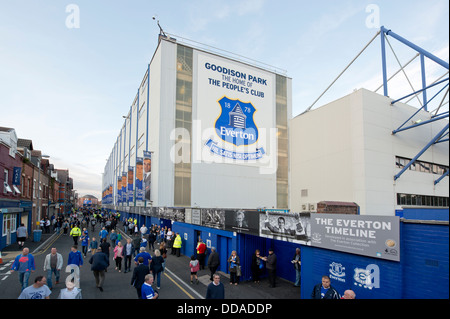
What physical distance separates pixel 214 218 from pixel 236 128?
23.5 metres

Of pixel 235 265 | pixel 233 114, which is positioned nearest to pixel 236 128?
pixel 233 114

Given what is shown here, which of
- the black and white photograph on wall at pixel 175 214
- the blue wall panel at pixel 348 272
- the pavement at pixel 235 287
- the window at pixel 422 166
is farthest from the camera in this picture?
the window at pixel 422 166

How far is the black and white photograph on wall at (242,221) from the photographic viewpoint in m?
12.0

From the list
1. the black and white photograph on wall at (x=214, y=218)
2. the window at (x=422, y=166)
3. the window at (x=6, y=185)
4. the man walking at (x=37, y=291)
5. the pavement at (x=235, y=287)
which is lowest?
the pavement at (x=235, y=287)

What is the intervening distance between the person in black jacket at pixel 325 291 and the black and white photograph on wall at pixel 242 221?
15.8 ft

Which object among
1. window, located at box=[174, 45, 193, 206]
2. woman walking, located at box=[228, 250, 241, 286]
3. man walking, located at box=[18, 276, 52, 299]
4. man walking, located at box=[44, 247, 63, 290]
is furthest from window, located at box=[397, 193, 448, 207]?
man walking, located at box=[18, 276, 52, 299]

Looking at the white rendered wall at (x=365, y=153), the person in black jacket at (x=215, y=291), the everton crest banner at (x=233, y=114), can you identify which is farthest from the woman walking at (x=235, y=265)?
the everton crest banner at (x=233, y=114)

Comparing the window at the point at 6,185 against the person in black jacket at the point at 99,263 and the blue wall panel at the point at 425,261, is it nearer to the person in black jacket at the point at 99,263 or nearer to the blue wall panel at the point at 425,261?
the person in black jacket at the point at 99,263

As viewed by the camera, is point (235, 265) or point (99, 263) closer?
point (99, 263)

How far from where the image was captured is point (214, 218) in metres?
15.5

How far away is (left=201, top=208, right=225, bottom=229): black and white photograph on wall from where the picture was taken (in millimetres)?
14703

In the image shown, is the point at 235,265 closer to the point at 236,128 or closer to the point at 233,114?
the point at 236,128

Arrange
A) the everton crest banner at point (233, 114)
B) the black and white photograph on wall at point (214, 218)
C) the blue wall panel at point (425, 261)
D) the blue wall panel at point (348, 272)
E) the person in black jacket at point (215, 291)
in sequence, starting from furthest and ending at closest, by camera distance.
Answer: the everton crest banner at point (233, 114) < the black and white photograph on wall at point (214, 218) < the blue wall panel at point (348, 272) < the person in black jacket at point (215, 291) < the blue wall panel at point (425, 261)

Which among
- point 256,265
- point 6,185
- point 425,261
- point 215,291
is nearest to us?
point 425,261
